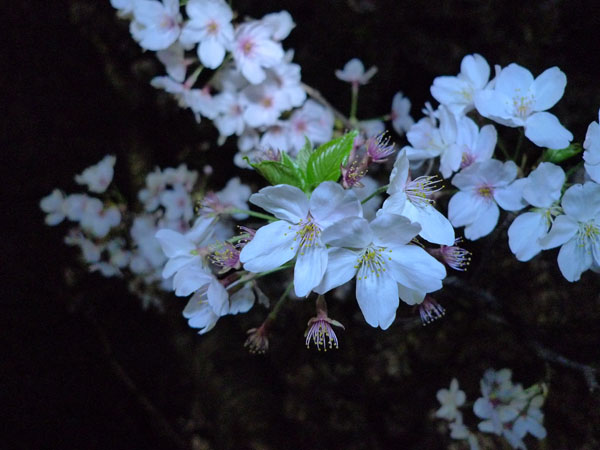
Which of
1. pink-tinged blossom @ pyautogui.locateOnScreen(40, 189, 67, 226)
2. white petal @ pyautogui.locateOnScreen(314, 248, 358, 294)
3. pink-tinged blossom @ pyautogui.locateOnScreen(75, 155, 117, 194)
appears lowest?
pink-tinged blossom @ pyautogui.locateOnScreen(40, 189, 67, 226)

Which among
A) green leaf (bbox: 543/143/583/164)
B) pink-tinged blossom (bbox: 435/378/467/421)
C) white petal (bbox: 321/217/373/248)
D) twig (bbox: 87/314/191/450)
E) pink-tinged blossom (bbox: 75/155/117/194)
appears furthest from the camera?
twig (bbox: 87/314/191/450)

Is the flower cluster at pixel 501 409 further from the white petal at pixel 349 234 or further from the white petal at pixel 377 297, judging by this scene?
the white petal at pixel 349 234

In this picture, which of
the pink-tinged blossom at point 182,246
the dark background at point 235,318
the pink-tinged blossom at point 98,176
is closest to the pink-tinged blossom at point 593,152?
the dark background at point 235,318

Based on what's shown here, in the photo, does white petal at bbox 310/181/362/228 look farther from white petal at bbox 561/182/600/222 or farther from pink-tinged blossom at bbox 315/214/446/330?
white petal at bbox 561/182/600/222

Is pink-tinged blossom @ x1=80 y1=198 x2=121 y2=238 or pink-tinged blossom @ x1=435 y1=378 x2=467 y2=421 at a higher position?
pink-tinged blossom @ x1=80 y1=198 x2=121 y2=238

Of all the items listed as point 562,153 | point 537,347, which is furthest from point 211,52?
point 537,347

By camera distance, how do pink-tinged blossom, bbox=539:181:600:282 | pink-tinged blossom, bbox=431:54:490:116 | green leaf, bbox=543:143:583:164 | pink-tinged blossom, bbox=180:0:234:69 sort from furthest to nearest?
pink-tinged blossom, bbox=180:0:234:69 < pink-tinged blossom, bbox=431:54:490:116 < green leaf, bbox=543:143:583:164 < pink-tinged blossom, bbox=539:181:600:282

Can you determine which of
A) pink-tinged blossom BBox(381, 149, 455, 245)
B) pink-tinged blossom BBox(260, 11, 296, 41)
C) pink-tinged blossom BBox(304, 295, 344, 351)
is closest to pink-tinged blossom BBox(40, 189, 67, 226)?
pink-tinged blossom BBox(260, 11, 296, 41)

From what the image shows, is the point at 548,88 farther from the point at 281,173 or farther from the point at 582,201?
the point at 281,173
